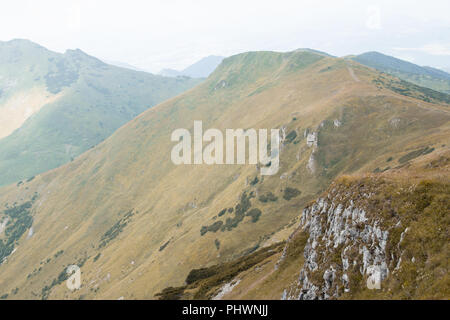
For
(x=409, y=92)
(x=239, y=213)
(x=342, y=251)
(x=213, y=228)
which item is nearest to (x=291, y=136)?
(x=239, y=213)

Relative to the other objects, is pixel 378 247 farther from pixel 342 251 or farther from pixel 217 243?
pixel 217 243

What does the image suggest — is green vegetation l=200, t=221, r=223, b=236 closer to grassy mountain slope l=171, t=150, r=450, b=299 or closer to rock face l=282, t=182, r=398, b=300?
grassy mountain slope l=171, t=150, r=450, b=299

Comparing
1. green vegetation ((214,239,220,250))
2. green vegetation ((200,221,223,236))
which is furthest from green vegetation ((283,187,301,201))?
green vegetation ((214,239,220,250))

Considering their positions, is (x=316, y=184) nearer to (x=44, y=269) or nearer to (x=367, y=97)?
(x=367, y=97)

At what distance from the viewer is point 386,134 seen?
314ft

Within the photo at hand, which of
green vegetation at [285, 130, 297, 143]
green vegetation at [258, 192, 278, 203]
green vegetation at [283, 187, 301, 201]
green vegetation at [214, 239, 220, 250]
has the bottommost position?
green vegetation at [214, 239, 220, 250]

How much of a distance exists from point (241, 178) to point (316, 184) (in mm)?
39980

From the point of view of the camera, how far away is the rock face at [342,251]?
2434 cm

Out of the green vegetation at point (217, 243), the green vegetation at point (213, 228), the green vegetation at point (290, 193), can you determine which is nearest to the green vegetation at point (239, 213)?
the green vegetation at point (213, 228)

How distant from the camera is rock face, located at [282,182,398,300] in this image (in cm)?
2434

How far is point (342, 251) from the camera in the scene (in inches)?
1117

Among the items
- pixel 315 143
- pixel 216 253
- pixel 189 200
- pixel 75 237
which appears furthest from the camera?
pixel 75 237

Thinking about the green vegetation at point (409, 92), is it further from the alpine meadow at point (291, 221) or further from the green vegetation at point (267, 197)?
the green vegetation at point (267, 197)
